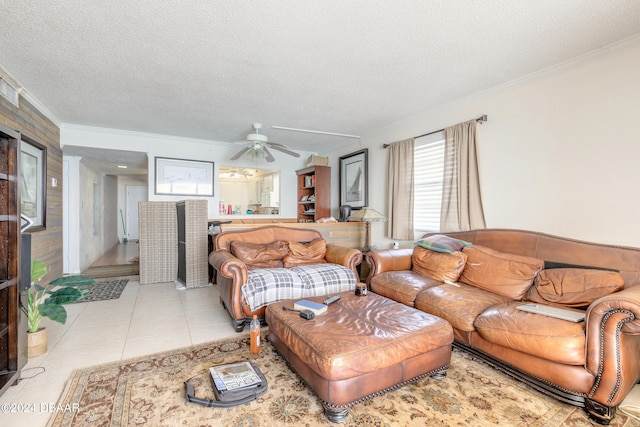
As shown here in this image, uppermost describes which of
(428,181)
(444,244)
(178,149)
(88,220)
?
(178,149)

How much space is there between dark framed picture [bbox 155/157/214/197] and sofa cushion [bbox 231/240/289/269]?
2658 mm

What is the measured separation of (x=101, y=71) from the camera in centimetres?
273

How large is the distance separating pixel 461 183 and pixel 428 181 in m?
0.54

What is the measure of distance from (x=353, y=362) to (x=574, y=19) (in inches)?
106

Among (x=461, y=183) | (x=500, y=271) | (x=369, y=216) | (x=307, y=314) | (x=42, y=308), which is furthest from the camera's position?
(x=369, y=216)

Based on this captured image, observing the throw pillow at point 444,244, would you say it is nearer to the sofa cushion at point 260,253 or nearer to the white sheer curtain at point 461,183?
the white sheer curtain at point 461,183

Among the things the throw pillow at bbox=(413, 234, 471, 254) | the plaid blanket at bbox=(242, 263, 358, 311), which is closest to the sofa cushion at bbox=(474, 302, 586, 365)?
the throw pillow at bbox=(413, 234, 471, 254)

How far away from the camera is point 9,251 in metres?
1.73

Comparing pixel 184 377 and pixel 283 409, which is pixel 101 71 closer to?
pixel 184 377

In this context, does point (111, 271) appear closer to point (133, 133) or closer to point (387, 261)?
point (133, 133)

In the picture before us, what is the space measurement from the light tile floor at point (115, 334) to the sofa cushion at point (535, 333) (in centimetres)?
51

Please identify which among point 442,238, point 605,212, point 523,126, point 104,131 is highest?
point 104,131

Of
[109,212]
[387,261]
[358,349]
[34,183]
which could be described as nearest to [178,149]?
[34,183]

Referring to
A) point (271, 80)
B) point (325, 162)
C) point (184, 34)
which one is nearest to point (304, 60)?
point (271, 80)
